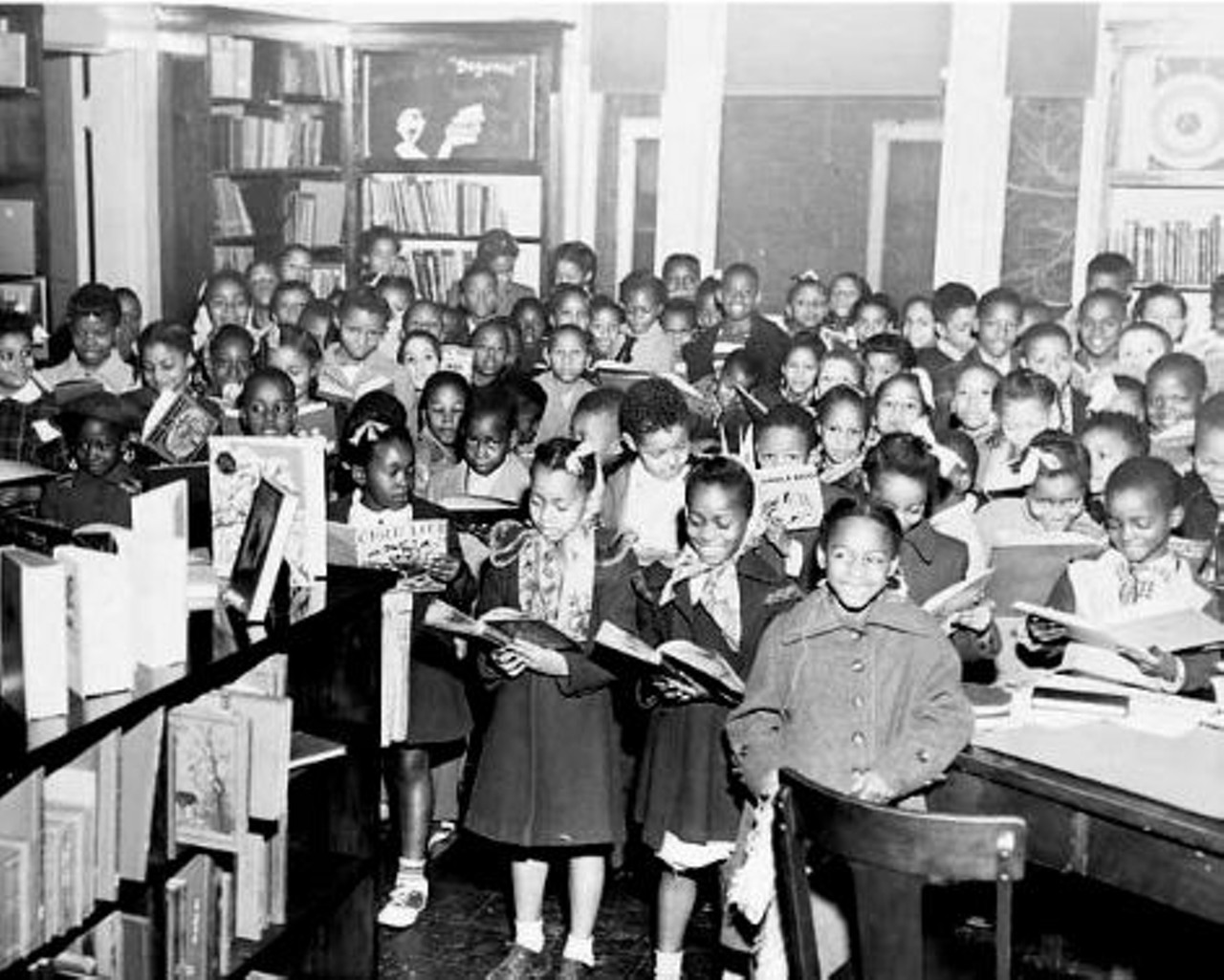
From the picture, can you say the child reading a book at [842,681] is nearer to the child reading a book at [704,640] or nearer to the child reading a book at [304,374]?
the child reading a book at [704,640]

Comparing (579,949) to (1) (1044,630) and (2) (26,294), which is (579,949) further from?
(2) (26,294)

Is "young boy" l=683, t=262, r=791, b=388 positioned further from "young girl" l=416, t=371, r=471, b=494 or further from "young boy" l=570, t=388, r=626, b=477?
"young girl" l=416, t=371, r=471, b=494

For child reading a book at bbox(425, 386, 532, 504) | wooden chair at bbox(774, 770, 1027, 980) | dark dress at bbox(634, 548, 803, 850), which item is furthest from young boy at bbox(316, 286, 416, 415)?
wooden chair at bbox(774, 770, 1027, 980)

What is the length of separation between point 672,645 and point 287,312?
4.26 metres

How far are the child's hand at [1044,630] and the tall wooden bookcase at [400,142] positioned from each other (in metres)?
5.76

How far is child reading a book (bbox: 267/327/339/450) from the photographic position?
5094 millimetres

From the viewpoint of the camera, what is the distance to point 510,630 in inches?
126

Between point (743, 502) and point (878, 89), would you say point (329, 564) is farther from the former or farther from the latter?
point (878, 89)

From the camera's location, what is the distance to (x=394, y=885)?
3.97 m

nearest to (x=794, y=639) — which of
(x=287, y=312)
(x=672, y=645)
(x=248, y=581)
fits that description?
(x=672, y=645)

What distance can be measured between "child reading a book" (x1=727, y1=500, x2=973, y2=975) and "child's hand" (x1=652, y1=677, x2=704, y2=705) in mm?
116

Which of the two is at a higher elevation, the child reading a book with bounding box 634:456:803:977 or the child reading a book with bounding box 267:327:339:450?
the child reading a book with bounding box 267:327:339:450

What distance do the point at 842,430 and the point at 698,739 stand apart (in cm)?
145

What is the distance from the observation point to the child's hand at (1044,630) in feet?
10.5
